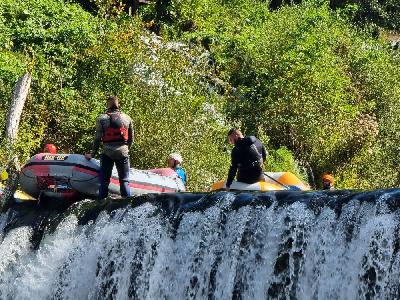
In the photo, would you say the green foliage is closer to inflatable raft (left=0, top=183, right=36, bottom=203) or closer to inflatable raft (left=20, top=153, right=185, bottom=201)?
inflatable raft (left=0, top=183, right=36, bottom=203)

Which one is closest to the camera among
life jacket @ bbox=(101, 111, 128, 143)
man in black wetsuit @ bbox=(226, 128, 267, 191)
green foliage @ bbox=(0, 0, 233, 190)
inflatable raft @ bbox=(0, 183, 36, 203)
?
life jacket @ bbox=(101, 111, 128, 143)

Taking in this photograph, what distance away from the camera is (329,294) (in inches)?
436

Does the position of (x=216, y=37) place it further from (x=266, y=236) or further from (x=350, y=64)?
(x=266, y=236)

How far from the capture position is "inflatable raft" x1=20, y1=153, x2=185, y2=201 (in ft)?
47.1

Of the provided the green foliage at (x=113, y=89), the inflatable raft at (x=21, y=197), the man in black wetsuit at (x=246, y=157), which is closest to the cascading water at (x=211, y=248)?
the inflatable raft at (x=21, y=197)

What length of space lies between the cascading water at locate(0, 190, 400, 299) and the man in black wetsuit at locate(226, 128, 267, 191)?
160cm

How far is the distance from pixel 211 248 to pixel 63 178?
3.02 metres

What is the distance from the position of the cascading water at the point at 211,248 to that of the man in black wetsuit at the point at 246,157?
5.25ft

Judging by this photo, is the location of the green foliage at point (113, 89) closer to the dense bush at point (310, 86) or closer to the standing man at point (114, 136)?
the dense bush at point (310, 86)

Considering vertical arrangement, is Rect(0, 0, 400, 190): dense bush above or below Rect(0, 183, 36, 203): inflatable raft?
below

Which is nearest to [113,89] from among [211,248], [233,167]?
[233,167]

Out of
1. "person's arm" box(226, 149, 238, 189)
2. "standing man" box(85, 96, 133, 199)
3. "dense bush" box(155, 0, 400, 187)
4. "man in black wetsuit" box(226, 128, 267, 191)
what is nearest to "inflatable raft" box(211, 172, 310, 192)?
"man in black wetsuit" box(226, 128, 267, 191)

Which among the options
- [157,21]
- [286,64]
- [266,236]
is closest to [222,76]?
[286,64]

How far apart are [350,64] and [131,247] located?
64.9 ft
